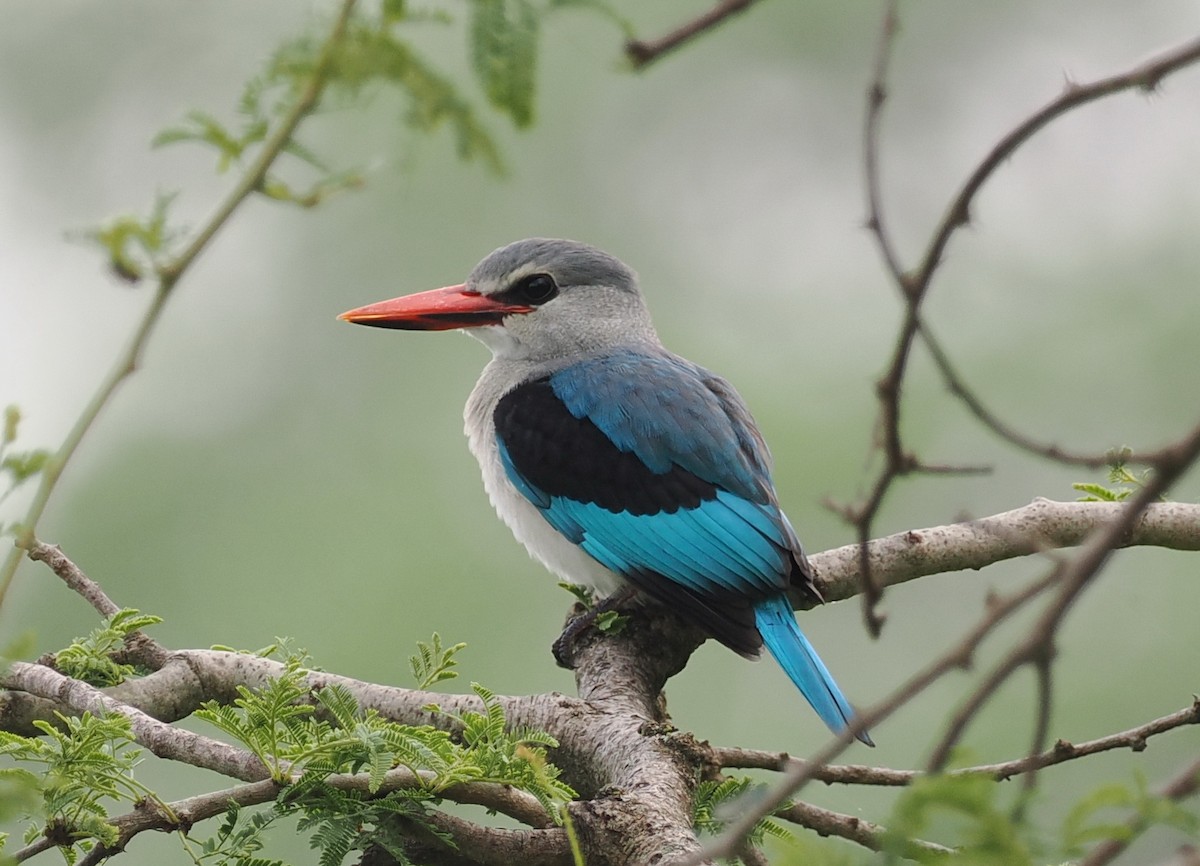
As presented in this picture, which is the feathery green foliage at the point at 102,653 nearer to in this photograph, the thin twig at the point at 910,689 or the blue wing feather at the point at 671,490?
the blue wing feather at the point at 671,490

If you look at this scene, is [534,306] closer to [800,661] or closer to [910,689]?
[800,661]

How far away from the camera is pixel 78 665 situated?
259 cm

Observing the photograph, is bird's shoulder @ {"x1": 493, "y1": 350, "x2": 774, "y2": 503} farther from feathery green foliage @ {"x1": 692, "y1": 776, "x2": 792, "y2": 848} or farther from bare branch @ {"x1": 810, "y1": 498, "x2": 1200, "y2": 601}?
feathery green foliage @ {"x1": 692, "y1": 776, "x2": 792, "y2": 848}

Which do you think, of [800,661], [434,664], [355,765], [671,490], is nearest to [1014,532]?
[800,661]

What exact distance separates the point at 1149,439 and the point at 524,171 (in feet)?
12.0

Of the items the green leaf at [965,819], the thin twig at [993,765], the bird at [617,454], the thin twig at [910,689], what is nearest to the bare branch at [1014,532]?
the bird at [617,454]

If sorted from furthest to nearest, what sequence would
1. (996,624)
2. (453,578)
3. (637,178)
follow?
(637,178) < (453,578) < (996,624)

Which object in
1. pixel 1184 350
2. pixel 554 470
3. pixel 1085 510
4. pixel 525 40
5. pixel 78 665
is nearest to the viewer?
pixel 525 40

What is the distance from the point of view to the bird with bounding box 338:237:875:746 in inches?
130

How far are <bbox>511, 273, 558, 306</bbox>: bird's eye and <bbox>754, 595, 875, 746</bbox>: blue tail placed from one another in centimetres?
146

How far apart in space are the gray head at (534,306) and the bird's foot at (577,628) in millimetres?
1038

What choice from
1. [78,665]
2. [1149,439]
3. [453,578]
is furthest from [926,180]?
[78,665]

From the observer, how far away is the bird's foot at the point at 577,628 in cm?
331

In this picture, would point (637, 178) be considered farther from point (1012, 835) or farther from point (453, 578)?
point (1012, 835)
